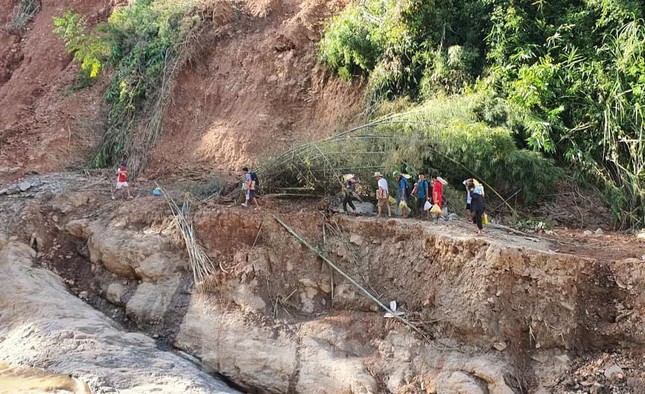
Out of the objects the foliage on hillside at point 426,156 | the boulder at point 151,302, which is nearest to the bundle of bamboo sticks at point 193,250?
the boulder at point 151,302

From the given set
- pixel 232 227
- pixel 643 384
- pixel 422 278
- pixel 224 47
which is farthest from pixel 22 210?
pixel 643 384

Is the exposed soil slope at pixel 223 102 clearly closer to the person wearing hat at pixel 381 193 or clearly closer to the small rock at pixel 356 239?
the person wearing hat at pixel 381 193

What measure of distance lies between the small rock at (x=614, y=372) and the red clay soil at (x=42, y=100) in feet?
31.2

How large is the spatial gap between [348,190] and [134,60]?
256 inches

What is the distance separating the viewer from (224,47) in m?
12.5

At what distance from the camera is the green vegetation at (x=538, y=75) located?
8906mm

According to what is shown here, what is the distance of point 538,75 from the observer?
30.2 feet

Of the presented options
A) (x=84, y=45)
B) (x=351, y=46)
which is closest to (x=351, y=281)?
(x=351, y=46)

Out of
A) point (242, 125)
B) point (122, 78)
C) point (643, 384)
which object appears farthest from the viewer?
point (122, 78)

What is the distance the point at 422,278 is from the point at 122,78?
315 inches

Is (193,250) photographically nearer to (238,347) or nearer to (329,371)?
(238,347)

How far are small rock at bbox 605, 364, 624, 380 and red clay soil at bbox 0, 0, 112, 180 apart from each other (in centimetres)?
950

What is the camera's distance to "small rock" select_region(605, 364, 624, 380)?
6.38 meters

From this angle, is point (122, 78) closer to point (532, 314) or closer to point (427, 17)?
point (427, 17)
